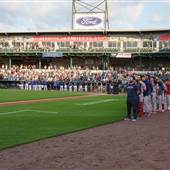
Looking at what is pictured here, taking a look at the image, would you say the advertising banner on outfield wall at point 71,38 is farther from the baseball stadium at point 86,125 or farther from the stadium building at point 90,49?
the baseball stadium at point 86,125

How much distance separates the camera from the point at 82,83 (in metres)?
51.6

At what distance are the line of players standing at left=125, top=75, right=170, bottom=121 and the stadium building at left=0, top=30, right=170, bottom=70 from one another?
1724 inches

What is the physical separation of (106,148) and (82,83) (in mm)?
39963

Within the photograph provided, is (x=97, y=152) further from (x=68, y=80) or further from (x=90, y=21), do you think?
(x=90, y=21)

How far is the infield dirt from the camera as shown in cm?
959

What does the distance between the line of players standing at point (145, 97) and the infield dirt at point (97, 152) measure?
3911 mm

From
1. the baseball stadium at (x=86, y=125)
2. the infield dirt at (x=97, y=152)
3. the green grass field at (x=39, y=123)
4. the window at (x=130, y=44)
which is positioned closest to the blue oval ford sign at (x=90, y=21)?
the window at (x=130, y=44)

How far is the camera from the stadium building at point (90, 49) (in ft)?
233

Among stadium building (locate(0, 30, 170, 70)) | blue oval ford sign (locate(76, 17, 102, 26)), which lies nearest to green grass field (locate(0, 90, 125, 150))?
stadium building (locate(0, 30, 170, 70))

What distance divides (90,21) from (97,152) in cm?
6098

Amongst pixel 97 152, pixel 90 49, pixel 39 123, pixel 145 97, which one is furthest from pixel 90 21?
pixel 97 152

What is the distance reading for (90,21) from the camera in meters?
71.1

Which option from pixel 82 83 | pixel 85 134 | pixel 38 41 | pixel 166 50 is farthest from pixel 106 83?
pixel 85 134

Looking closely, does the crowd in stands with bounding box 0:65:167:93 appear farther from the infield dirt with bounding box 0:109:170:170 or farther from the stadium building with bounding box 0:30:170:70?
the infield dirt with bounding box 0:109:170:170
